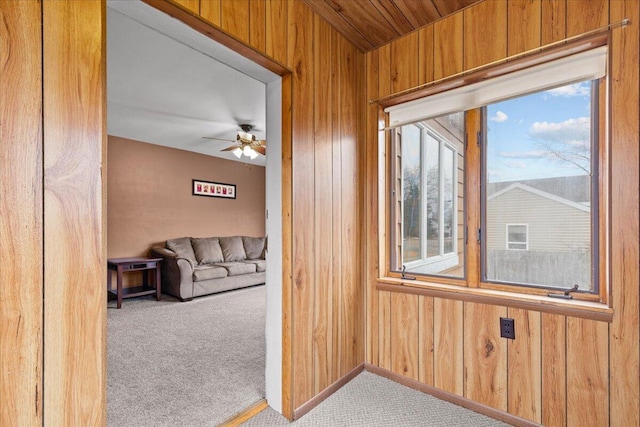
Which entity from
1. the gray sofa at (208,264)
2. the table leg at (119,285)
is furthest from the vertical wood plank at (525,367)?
the table leg at (119,285)

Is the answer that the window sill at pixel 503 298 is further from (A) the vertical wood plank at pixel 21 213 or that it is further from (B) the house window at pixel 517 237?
(A) the vertical wood plank at pixel 21 213

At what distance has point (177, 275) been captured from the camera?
4.53 meters

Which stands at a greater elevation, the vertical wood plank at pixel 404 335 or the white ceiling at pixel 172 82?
the white ceiling at pixel 172 82

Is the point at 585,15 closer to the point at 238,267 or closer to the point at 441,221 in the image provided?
the point at 441,221

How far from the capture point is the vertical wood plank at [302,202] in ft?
6.34

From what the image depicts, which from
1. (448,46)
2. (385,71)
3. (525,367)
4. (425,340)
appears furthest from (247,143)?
(525,367)

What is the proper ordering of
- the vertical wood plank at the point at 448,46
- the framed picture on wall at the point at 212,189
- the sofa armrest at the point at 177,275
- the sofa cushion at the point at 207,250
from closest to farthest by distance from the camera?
1. the vertical wood plank at the point at 448,46
2. the sofa armrest at the point at 177,275
3. the sofa cushion at the point at 207,250
4. the framed picture on wall at the point at 212,189

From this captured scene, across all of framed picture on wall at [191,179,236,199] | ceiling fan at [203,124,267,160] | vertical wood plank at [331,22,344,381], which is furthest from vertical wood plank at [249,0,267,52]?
framed picture on wall at [191,179,236,199]

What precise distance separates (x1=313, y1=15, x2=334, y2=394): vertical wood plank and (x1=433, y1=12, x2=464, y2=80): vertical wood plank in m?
0.72

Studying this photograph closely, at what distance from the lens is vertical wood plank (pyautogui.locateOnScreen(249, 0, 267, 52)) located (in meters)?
1.66

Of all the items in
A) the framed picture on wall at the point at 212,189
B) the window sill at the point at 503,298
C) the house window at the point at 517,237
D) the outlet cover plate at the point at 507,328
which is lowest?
the outlet cover plate at the point at 507,328

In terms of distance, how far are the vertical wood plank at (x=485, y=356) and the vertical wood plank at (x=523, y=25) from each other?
1532 millimetres

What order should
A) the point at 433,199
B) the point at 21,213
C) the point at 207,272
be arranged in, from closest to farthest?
the point at 21,213 < the point at 433,199 < the point at 207,272

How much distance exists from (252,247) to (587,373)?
532 centimetres
